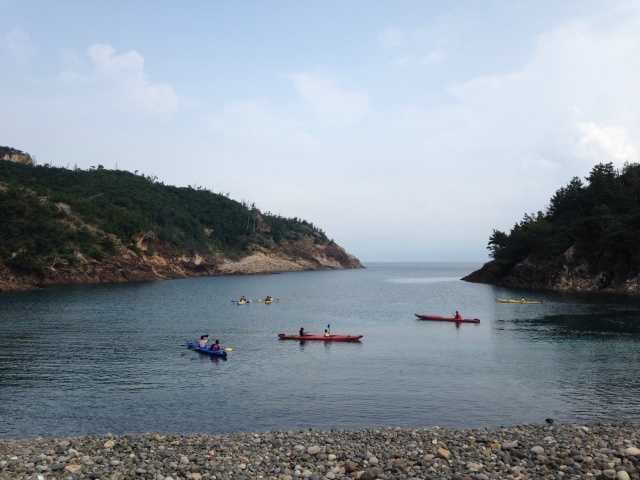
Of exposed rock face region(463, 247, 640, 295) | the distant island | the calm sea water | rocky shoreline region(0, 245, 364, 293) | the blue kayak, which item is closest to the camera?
the calm sea water

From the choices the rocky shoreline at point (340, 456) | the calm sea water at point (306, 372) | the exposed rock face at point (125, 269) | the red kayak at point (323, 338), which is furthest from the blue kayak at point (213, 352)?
the exposed rock face at point (125, 269)

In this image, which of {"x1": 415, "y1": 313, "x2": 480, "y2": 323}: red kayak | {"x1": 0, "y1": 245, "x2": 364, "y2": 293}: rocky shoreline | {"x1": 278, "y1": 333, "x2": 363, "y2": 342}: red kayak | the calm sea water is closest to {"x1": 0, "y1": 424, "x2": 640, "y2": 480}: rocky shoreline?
the calm sea water

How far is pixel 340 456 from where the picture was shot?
19531 mm

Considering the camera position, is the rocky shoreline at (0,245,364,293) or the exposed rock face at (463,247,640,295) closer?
the exposed rock face at (463,247,640,295)

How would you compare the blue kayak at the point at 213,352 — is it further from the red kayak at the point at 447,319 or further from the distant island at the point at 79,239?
the distant island at the point at 79,239

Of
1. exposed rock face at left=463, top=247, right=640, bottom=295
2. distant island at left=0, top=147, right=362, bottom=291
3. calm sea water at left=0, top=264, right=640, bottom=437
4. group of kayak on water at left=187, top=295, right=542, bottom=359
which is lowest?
Result: calm sea water at left=0, top=264, right=640, bottom=437

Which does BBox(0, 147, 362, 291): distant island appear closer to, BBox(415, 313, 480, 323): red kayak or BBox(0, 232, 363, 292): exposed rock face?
BBox(0, 232, 363, 292): exposed rock face

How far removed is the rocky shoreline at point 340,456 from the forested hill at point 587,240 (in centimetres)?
9458

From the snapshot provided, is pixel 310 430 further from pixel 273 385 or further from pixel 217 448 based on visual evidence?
pixel 273 385

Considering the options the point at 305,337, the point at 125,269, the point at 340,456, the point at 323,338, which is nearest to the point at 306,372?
the point at 323,338

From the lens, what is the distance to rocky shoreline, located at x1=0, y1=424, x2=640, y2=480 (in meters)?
17.3

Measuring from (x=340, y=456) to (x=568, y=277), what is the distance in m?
111

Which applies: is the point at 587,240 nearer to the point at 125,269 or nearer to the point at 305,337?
the point at 305,337

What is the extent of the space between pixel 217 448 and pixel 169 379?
18.1m
